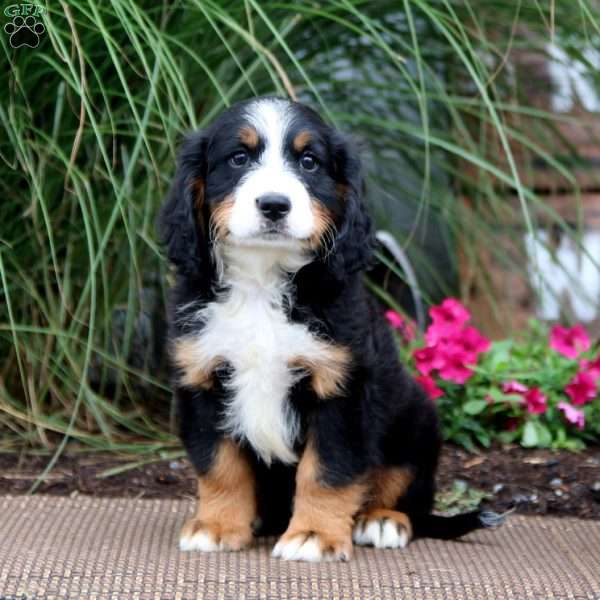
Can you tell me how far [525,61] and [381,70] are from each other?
98 centimetres

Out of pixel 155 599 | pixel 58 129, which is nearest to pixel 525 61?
pixel 58 129

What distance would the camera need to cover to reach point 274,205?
2867 mm

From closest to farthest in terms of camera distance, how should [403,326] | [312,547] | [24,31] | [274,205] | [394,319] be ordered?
[274,205] → [312,547] → [24,31] → [394,319] → [403,326]

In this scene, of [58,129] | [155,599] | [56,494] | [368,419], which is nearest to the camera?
[155,599]

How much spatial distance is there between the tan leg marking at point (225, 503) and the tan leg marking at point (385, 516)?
1.10 ft

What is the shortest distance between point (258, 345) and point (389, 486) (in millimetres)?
642

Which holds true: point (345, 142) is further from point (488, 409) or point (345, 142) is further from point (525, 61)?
point (525, 61)

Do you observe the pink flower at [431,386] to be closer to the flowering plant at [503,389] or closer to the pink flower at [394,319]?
the flowering plant at [503,389]

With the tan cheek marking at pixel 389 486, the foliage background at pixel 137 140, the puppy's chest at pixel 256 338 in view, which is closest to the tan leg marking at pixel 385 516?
the tan cheek marking at pixel 389 486

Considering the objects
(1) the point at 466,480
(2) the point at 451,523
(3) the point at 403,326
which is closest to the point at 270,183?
(2) the point at 451,523

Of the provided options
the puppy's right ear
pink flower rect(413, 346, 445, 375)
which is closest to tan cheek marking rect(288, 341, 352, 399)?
the puppy's right ear

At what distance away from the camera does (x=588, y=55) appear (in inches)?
194

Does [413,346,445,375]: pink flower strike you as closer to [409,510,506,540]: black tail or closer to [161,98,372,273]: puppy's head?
[409,510,506,540]: black tail

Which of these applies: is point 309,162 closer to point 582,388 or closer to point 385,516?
point 385,516
